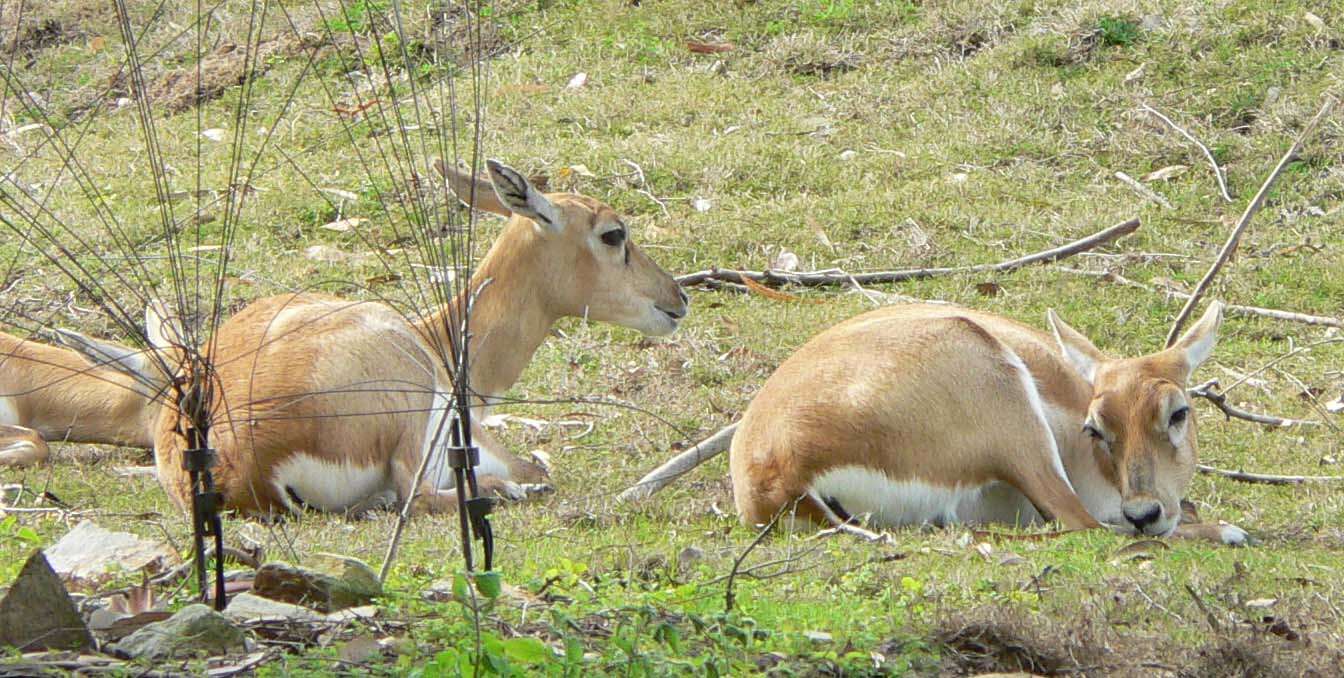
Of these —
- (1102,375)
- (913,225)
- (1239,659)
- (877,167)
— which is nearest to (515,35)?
(877,167)

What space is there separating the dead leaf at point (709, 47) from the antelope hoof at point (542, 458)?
599cm

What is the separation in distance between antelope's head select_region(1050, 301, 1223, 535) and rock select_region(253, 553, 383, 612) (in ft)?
9.86

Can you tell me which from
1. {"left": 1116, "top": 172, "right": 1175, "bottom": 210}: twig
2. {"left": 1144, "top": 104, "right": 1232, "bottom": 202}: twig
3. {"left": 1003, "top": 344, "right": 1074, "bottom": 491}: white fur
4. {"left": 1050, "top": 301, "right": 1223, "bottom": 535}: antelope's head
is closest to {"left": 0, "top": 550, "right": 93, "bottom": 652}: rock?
{"left": 1003, "top": 344, "right": 1074, "bottom": 491}: white fur

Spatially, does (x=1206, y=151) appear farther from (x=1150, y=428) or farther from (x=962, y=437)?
(x=962, y=437)

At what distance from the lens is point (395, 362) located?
276 inches

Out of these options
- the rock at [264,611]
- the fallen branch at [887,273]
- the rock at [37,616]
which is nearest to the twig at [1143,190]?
the fallen branch at [887,273]

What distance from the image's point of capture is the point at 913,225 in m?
10.1

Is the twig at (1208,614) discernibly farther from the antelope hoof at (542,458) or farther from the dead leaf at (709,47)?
the dead leaf at (709,47)

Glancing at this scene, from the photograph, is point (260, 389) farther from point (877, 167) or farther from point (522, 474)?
point (877, 167)

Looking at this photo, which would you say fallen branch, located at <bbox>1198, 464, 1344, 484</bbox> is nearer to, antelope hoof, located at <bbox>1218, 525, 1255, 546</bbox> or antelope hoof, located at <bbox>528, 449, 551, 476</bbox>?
antelope hoof, located at <bbox>1218, 525, 1255, 546</bbox>

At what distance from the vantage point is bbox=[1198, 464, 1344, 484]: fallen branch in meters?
6.70

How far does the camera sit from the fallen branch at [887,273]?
9.49 metres

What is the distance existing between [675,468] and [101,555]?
2.41 m

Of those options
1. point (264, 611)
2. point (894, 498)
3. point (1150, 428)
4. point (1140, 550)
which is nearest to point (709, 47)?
point (1150, 428)
